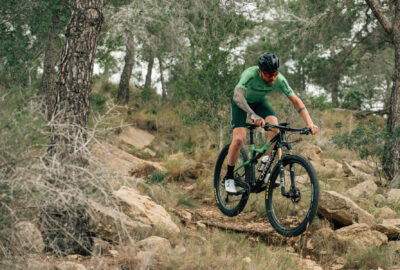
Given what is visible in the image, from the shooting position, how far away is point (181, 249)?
450cm

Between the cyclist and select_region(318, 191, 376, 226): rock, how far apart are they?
1.25 m

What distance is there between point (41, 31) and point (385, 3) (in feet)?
31.1

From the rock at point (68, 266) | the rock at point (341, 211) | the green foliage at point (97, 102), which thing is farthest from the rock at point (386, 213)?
the green foliage at point (97, 102)

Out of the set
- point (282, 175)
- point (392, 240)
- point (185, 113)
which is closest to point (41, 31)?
point (185, 113)

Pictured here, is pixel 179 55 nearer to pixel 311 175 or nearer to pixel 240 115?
pixel 240 115

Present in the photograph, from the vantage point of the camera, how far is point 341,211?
5922mm

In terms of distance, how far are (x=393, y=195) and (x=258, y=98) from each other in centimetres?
398

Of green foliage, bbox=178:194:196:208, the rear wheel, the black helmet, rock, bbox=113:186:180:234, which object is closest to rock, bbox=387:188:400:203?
the rear wheel

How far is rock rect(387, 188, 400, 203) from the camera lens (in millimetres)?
7810

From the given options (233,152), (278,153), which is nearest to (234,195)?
(233,152)

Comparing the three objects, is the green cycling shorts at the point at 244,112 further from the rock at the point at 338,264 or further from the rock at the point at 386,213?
the rock at the point at 386,213

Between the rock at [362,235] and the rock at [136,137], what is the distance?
753 centimetres

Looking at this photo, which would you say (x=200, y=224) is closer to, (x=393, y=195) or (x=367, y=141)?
(x=393, y=195)

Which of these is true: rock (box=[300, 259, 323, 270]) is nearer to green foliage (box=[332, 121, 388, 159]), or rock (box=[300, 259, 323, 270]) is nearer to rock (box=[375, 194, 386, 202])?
rock (box=[375, 194, 386, 202])
